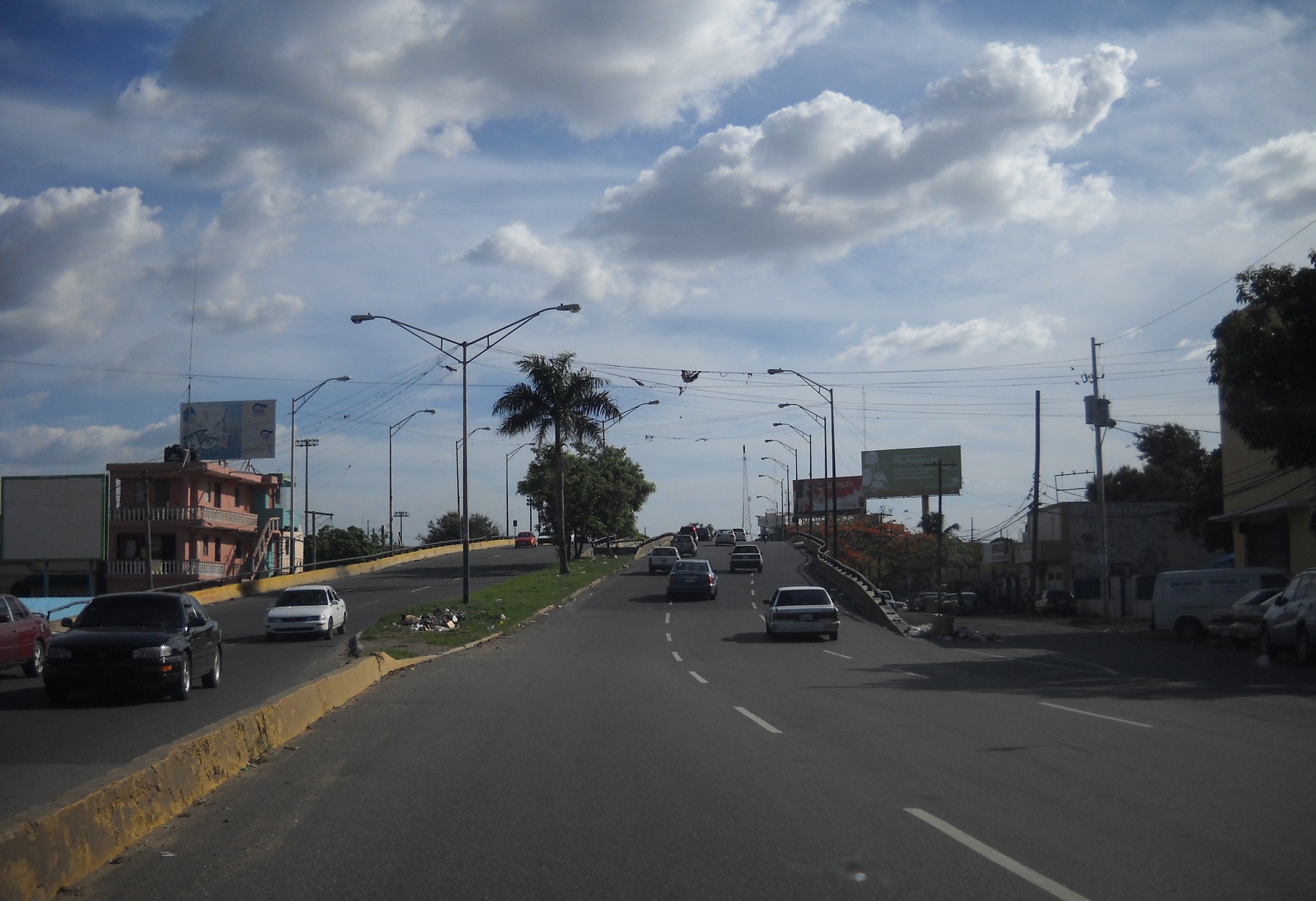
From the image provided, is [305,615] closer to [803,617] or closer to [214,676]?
[214,676]

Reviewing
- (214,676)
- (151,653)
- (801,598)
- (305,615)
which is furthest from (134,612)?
(801,598)

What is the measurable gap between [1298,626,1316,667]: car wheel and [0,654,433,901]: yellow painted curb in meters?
18.7

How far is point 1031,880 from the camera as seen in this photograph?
628 cm

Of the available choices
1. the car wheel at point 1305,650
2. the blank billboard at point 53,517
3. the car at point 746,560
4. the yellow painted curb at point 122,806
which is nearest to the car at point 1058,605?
the car at point 746,560

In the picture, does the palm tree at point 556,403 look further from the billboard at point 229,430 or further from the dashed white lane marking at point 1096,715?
the dashed white lane marking at point 1096,715

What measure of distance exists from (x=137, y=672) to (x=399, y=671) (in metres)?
5.80

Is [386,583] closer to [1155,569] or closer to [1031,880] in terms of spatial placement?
[1155,569]

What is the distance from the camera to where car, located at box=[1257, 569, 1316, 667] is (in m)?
21.0

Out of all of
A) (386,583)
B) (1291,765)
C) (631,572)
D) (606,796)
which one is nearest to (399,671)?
(606,796)

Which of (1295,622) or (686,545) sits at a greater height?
(686,545)

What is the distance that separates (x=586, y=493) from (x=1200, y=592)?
4114cm

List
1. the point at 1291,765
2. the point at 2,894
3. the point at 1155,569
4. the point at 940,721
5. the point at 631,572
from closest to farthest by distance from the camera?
the point at 2,894, the point at 1291,765, the point at 940,721, the point at 631,572, the point at 1155,569

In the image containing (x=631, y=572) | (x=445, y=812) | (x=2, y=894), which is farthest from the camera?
(x=631, y=572)

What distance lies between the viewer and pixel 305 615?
3008 centimetres
